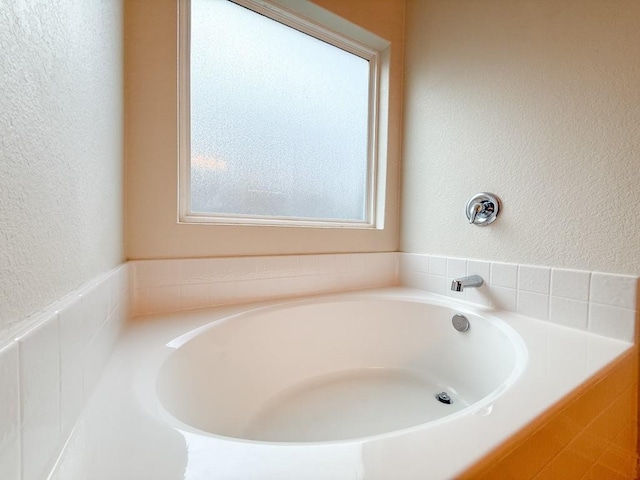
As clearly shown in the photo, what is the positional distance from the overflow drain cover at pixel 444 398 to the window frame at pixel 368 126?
80cm

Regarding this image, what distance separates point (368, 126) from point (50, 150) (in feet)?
4.66

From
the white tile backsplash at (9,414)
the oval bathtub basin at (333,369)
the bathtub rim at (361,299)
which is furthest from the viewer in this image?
the oval bathtub basin at (333,369)

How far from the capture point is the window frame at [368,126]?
104cm

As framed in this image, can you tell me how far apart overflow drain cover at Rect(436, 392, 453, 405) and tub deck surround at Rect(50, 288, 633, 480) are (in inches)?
21.3

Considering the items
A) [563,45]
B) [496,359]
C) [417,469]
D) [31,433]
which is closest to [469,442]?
[417,469]

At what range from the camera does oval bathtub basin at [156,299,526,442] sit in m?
0.78

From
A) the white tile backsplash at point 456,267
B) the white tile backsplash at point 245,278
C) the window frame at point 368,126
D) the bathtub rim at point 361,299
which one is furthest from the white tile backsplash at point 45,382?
the white tile backsplash at point 456,267

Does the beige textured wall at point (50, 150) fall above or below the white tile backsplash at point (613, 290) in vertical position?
above

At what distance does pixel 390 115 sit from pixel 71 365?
1564 mm

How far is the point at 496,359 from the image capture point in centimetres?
92

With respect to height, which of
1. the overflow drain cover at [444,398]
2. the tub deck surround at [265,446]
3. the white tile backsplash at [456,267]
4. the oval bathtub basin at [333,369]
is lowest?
the overflow drain cover at [444,398]

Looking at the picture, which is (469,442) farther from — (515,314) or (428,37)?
(428,37)

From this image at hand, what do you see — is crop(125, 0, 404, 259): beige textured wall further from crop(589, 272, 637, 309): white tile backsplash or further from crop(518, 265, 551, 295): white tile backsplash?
crop(589, 272, 637, 309): white tile backsplash

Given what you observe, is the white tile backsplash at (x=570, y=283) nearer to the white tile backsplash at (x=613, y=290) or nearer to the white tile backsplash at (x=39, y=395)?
the white tile backsplash at (x=613, y=290)
